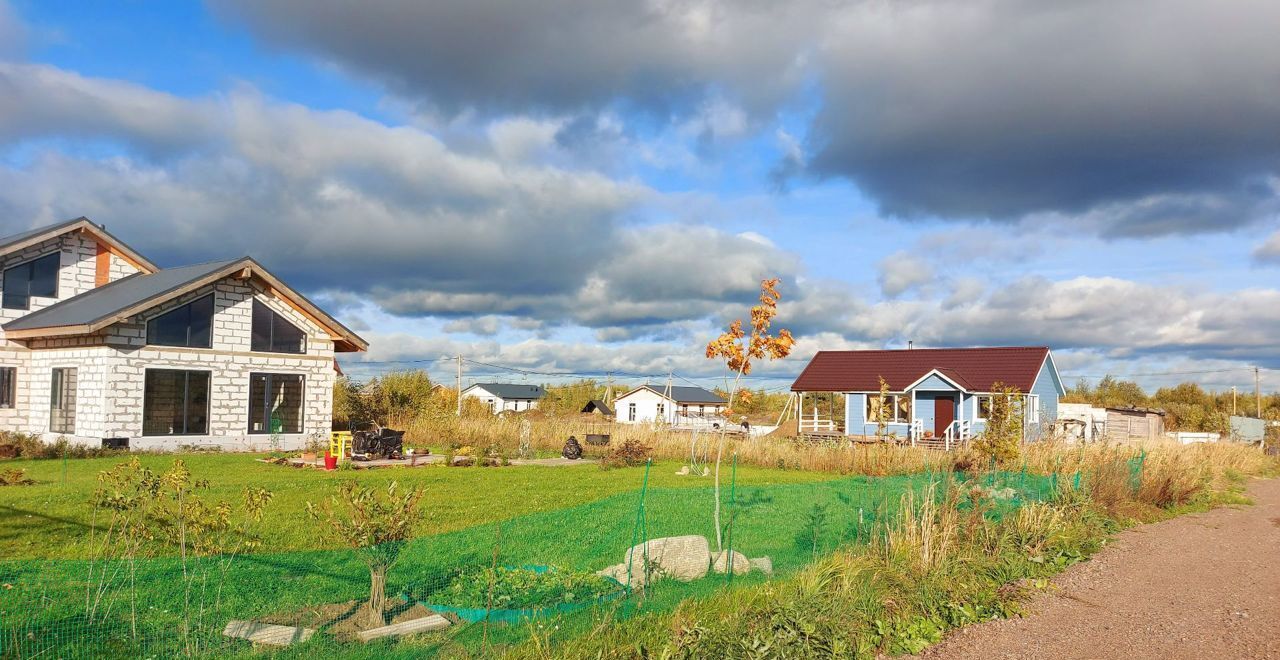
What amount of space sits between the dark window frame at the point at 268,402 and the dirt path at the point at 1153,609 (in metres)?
19.1

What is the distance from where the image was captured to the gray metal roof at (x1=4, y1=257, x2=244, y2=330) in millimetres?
19906

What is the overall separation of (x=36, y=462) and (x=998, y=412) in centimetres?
1813

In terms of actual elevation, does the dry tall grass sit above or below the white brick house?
below

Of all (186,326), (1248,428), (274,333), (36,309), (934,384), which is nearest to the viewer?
(186,326)

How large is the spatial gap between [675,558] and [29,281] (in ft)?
71.1

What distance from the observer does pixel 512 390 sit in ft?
292

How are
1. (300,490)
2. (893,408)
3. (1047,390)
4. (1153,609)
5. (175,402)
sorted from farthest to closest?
(1047,390) < (893,408) < (175,402) < (300,490) < (1153,609)

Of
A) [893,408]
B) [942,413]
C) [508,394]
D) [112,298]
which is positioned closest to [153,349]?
[112,298]

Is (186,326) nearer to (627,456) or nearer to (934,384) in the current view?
(627,456)

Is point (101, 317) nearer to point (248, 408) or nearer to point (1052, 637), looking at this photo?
point (248, 408)

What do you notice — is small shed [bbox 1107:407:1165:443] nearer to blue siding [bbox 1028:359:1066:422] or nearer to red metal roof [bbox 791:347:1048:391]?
blue siding [bbox 1028:359:1066:422]

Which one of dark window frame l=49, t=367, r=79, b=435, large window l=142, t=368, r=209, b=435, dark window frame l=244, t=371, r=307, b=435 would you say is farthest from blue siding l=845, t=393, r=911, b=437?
dark window frame l=49, t=367, r=79, b=435

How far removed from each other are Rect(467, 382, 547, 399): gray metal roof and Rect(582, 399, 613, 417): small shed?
9.43m

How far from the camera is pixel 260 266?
22016 mm
